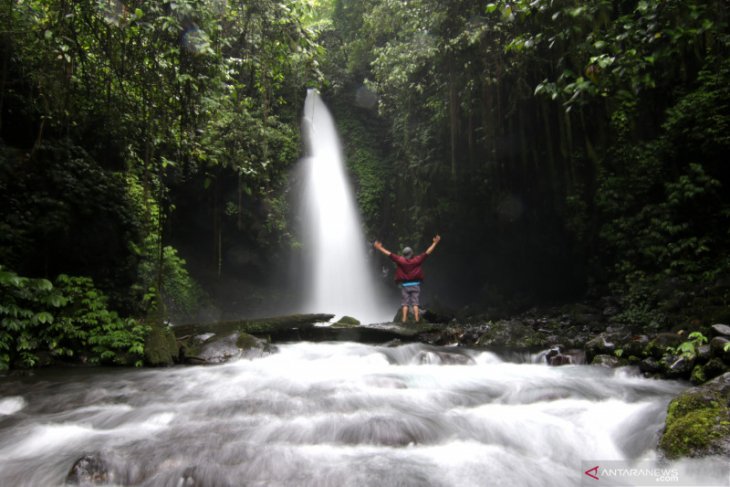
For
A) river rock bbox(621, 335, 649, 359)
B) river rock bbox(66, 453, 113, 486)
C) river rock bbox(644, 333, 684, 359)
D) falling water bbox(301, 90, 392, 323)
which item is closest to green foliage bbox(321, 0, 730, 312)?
river rock bbox(621, 335, 649, 359)

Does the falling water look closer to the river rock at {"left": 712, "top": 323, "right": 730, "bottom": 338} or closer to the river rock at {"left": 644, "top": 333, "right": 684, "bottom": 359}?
the river rock at {"left": 644, "top": 333, "right": 684, "bottom": 359}

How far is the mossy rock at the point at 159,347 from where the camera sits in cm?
Answer: 693

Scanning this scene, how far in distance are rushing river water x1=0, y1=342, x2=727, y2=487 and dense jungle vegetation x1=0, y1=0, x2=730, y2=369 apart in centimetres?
194

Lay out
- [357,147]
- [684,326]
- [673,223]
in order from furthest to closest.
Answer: [357,147], [673,223], [684,326]

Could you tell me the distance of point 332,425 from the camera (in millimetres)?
4297

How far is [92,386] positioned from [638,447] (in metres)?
5.71

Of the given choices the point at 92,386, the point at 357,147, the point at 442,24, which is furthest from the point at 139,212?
the point at 357,147

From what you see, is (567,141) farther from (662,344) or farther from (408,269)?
(662,344)

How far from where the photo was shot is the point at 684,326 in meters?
6.61

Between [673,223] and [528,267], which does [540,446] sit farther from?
[528,267]

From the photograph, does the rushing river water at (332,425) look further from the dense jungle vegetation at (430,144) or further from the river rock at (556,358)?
the dense jungle vegetation at (430,144)

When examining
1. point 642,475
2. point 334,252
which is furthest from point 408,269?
point 334,252

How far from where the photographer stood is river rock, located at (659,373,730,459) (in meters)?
3.08

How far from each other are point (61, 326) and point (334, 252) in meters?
12.7
